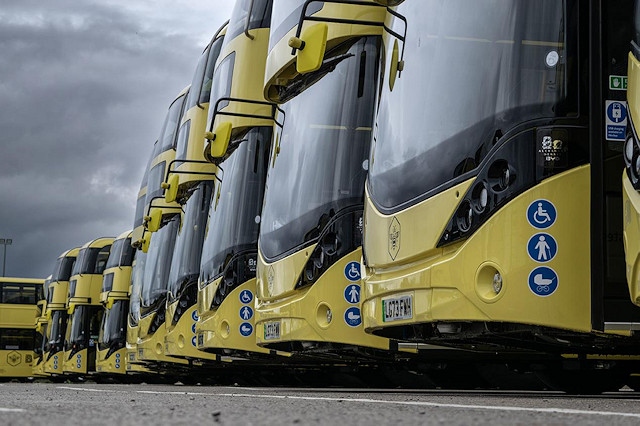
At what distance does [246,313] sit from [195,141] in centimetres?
455

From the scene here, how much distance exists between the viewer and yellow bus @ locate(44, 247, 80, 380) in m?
38.6

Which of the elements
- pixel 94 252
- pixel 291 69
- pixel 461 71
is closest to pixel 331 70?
pixel 291 69

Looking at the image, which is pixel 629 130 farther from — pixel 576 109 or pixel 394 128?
pixel 394 128

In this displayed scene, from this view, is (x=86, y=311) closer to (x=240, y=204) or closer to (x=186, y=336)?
(x=186, y=336)

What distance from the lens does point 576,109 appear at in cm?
644

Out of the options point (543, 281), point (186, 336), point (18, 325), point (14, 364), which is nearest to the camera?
point (543, 281)

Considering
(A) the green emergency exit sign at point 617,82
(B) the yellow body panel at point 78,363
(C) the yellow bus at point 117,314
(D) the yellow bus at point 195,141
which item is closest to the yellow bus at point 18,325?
(B) the yellow body panel at point 78,363

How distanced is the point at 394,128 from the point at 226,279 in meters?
5.71

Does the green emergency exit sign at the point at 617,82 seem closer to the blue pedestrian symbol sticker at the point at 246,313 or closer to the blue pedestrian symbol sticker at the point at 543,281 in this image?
the blue pedestrian symbol sticker at the point at 543,281

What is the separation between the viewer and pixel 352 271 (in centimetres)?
941

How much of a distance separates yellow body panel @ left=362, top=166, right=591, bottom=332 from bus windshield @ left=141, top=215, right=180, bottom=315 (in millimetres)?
12773

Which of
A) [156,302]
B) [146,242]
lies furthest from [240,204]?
[146,242]

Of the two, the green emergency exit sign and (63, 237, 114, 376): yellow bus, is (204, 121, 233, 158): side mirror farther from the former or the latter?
(63, 237, 114, 376): yellow bus

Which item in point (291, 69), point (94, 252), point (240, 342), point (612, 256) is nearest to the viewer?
point (612, 256)
